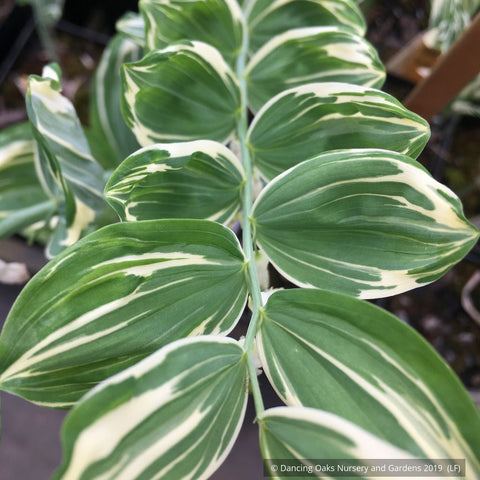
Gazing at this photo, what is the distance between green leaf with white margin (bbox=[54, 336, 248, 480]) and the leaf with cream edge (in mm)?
253

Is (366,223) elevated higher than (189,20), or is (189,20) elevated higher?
(189,20)

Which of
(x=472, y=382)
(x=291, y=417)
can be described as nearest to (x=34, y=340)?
(x=291, y=417)

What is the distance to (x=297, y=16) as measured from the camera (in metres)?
0.52

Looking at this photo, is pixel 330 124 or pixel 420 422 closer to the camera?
pixel 420 422

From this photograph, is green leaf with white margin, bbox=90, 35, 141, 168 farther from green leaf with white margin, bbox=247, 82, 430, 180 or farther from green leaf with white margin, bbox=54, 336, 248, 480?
green leaf with white margin, bbox=54, 336, 248, 480

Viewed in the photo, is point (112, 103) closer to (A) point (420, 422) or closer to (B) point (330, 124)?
(B) point (330, 124)

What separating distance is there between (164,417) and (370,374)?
4.7 inches

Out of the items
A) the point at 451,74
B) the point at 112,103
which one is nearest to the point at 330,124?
the point at 451,74

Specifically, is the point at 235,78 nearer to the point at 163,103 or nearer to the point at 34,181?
the point at 163,103

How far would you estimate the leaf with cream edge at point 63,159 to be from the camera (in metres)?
0.42

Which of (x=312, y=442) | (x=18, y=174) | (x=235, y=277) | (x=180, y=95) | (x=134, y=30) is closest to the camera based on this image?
(x=312, y=442)

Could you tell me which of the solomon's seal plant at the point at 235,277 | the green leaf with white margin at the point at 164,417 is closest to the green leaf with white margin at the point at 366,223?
the solomon's seal plant at the point at 235,277

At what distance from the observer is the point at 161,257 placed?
0.31m

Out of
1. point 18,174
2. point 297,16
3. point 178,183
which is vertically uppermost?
point 297,16
